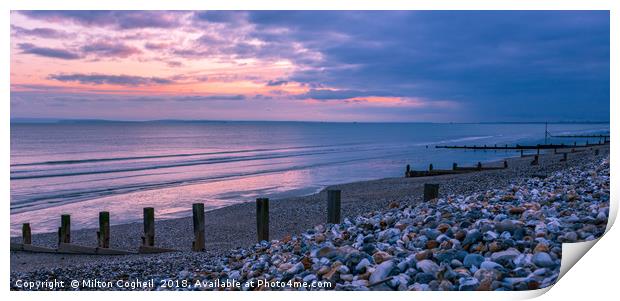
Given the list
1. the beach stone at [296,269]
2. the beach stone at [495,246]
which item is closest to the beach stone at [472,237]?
the beach stone at [495,246]

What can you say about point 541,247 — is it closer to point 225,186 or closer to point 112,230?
point 112,230

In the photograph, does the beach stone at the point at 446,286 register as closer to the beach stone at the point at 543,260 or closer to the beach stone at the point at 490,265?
the beach stone at the point at 490,265

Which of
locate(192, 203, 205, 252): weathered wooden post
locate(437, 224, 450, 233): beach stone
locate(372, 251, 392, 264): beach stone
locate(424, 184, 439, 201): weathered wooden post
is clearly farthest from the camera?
locate(192, 203, 205, 252): weathered wooden post

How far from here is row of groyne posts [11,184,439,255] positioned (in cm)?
971

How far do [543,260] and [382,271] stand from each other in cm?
149

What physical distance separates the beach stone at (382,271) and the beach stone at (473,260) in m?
0.68

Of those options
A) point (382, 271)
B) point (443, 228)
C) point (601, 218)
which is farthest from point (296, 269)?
point (601, 218)

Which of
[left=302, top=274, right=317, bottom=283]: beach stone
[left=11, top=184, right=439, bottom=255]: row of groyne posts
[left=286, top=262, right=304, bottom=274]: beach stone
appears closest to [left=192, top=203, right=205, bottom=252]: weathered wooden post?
[left=11, top=184, right=439, bottom=255]: row of groyne posts

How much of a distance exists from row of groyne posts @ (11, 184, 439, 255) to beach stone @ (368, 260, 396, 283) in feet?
14.5

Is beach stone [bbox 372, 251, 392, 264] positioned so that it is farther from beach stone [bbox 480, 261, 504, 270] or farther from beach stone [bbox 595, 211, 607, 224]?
beach stone [bbox 595, 211, 607, 224]

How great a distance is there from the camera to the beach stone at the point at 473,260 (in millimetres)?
5016

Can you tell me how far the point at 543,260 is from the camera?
195 inches

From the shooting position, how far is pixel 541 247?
5.13 metres
